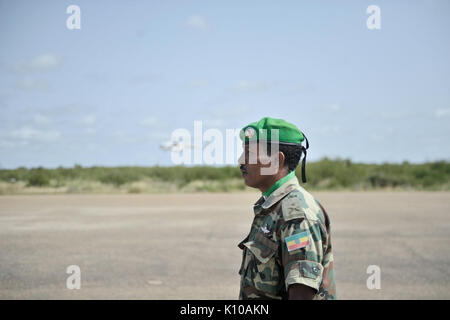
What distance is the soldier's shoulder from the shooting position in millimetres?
2104

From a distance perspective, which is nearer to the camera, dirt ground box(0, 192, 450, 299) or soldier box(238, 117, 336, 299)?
soldier box(238, 117, 336, 299)

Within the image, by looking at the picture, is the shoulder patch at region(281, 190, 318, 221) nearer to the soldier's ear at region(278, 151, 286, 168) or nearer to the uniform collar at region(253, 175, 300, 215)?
the uniform collar at region(253, 175, 300, 215)

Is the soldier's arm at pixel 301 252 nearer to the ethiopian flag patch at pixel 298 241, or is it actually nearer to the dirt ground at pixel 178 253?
the ethiopian flag patch at pixel 298 241

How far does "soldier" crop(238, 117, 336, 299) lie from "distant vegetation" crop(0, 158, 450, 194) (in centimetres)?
2833

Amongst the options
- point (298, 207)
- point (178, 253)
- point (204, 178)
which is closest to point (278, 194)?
point (298, 207)

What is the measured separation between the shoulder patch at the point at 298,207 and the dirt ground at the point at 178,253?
15.0ft

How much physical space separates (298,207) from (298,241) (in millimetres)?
157

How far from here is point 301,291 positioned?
204 cm

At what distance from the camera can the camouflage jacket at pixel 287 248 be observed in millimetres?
2053

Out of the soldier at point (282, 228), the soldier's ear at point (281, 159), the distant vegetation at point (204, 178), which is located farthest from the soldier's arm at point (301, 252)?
the distant vegetation at point (204, 178)

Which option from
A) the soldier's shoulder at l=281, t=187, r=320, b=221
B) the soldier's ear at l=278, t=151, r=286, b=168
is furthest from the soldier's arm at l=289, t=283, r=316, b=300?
the soldier's ear at l=278, t=151, r=286, b=168

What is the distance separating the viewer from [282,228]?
6.97 ft
